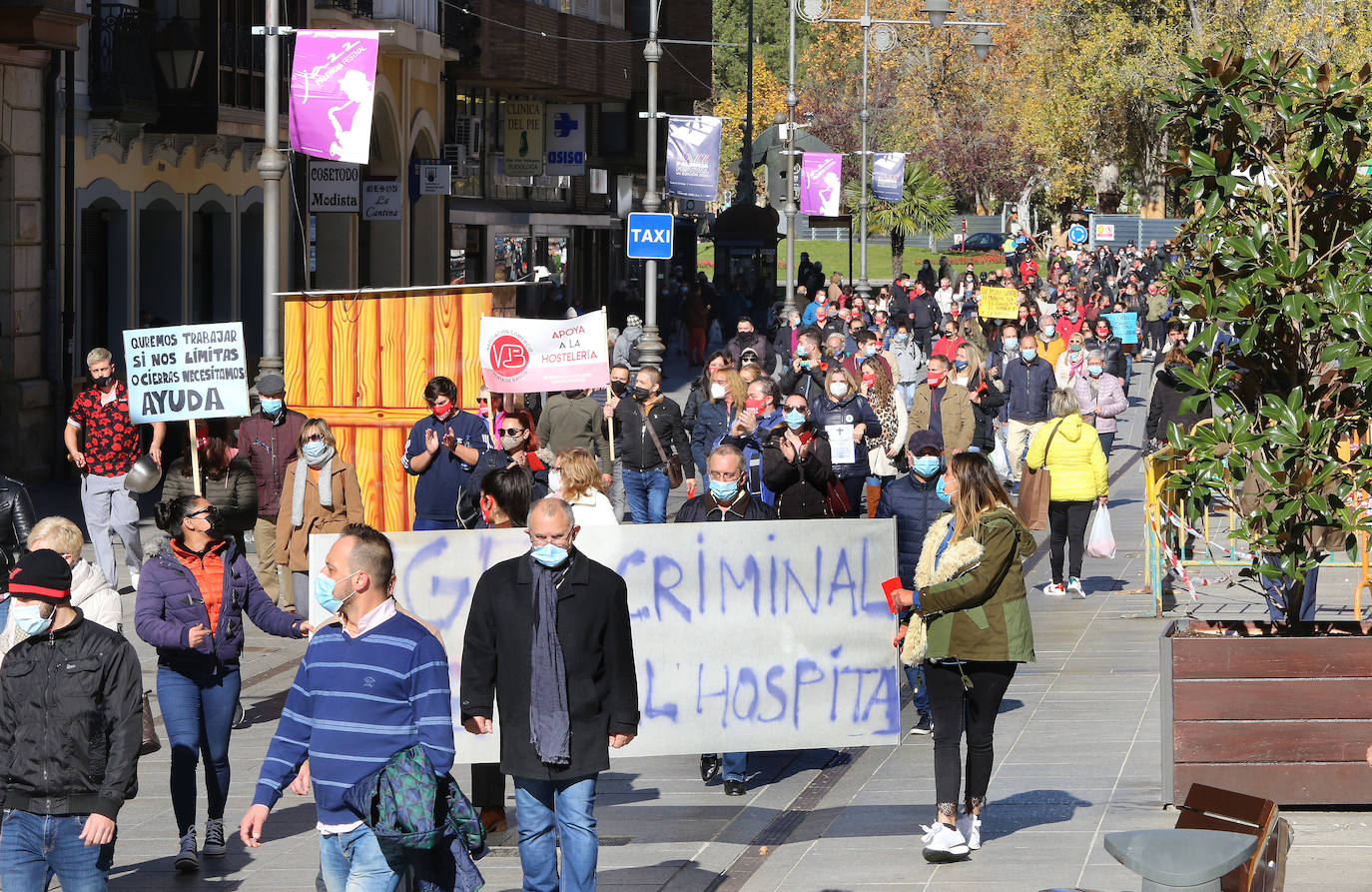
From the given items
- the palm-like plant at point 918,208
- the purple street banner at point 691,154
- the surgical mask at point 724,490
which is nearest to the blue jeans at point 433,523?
the surgical mask at point 724,490

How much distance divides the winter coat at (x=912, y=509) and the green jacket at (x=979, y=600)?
2.58m

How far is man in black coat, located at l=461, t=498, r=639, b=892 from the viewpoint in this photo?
6.71 metres

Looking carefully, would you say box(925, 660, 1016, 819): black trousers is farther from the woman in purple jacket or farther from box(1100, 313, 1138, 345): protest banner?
box(1100, 313, 1138, 345): protest banner

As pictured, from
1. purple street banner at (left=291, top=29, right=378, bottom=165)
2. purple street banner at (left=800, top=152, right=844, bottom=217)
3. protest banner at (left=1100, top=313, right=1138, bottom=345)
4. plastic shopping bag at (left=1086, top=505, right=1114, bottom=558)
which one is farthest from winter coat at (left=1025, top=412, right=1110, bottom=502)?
purple street banner at (left=800, top=152, right=844, bottom=217)

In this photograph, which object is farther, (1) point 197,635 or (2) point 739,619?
(2) point 739,619

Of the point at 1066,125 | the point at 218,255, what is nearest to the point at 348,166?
the point at 218,255

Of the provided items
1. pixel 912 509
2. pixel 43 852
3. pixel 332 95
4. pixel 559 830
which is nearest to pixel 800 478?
pixel 912 509

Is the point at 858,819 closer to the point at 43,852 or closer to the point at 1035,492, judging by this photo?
the point at 43,852

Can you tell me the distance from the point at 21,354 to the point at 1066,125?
37.7 m

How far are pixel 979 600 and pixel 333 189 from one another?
69.9 feet

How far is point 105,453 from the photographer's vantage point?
15062 mm

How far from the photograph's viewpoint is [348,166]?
28734 millimetres

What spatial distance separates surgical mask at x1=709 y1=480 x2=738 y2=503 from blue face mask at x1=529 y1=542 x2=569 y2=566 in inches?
134

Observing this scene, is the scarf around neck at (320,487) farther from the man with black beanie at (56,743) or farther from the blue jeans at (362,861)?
the blue jeans at (362,861)
